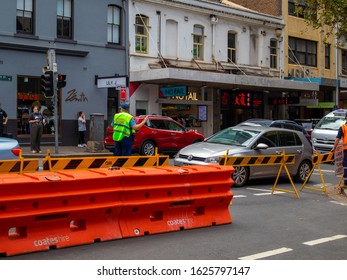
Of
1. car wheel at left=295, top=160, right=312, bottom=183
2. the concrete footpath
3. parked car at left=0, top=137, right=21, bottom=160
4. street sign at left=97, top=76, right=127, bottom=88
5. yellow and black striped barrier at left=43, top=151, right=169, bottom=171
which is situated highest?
street sign at left=97, top=76, right=127, bottom=88

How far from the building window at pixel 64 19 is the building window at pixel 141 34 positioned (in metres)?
3.87

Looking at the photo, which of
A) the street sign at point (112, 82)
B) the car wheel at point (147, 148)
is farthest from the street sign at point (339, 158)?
the street sign at point (112, 82)

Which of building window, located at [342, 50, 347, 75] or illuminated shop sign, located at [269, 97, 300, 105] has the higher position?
building window, located at [342, 50, 347, 75]

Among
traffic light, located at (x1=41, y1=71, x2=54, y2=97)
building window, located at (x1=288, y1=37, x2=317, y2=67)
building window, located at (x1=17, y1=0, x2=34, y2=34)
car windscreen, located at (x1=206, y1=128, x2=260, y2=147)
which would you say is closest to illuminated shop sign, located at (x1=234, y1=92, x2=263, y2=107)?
building window, located at (x1=288, y1=37, x2=317, y2=67)

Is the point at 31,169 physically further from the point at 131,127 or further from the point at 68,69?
the point at 68,69

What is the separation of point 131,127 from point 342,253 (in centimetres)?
643

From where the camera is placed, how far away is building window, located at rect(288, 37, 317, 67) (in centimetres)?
3653

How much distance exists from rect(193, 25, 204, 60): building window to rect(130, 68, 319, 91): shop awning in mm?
2037

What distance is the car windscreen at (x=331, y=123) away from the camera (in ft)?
70.5

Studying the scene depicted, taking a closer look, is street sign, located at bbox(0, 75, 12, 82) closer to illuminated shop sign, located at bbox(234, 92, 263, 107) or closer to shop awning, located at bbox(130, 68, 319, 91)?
shop awning, located at bbox(130, 68, 319, 91)

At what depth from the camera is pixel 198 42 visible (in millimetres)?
30234

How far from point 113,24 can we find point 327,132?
12.4m

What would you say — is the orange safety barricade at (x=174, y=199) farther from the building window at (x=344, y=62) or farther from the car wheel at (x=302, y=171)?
the building window at (x=344, y=62)

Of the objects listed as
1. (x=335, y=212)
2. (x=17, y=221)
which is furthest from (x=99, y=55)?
(x=17, y=221)
